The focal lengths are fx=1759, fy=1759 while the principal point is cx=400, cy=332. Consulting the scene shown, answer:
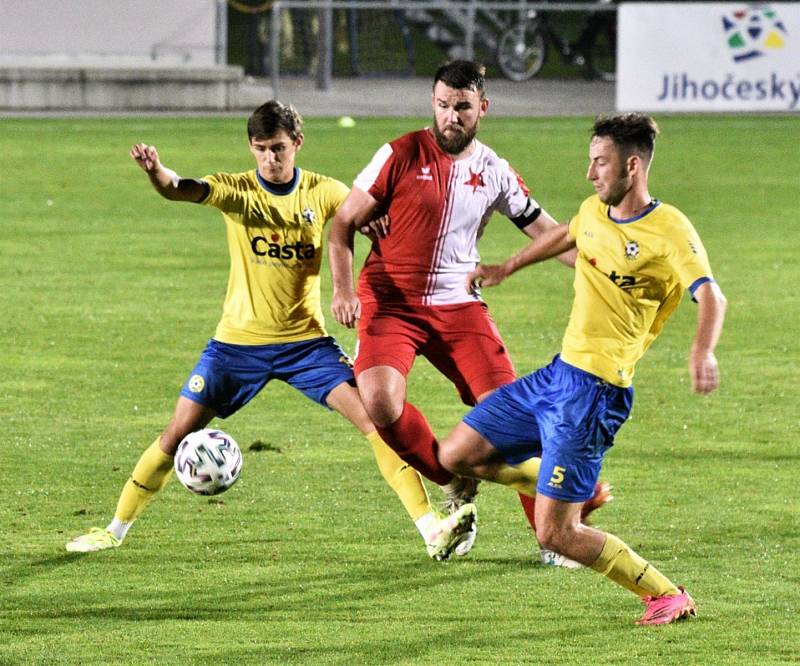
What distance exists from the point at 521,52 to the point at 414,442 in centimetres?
2650

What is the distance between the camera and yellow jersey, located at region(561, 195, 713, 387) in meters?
6.00

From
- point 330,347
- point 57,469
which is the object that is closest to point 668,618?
point 330,347

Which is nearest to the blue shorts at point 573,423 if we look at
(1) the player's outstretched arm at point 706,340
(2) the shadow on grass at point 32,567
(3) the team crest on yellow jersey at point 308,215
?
(1) the player's outstretched arm at point 706,340

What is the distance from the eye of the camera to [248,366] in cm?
730

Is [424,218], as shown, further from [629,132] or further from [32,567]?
[32,567]

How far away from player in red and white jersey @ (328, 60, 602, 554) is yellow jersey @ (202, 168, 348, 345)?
0.16 m

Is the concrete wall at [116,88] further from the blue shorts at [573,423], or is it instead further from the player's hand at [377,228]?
the blue shorts at [573,423]

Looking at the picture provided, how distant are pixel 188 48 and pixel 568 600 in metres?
25.7

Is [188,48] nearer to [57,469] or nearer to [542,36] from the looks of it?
[542,36]

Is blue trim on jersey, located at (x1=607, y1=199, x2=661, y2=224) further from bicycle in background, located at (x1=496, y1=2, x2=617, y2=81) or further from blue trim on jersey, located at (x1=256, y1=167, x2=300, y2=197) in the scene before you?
bicycle in background, located at (x1=496, y1=2, x2=617, y2=81)

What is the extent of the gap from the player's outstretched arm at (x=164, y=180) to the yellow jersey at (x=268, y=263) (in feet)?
0.20

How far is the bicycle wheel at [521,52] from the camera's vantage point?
32.8 meters

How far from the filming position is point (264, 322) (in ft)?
24.1

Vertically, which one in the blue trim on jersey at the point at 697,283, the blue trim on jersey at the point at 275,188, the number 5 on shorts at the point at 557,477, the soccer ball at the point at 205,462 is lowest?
the soccer ball at the point at 205,462
